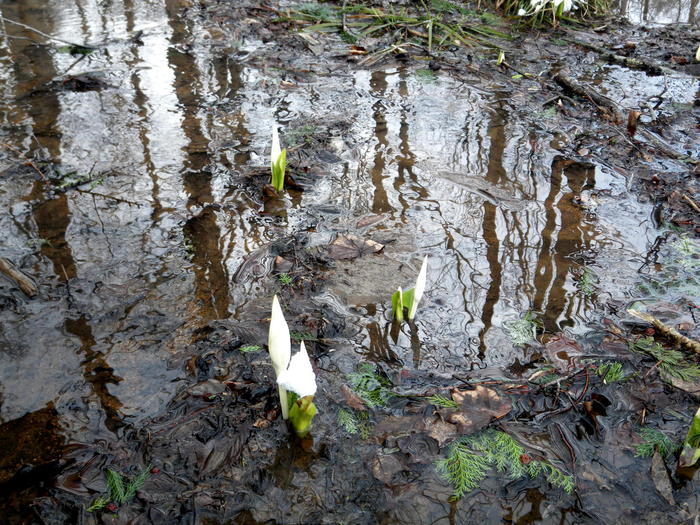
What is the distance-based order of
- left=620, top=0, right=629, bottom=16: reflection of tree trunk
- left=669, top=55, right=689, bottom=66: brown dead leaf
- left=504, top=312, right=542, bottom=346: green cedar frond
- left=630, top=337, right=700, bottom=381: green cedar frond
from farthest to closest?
left=620, top=0, right=629, bottom=16: reflection of tree trunk → left=669, top=55, right=689, bottom=66: brown dead leaf → left=504, top=312, right=542, bottom=346: green cedar frond → left=630, top=337, right=700, bottom=381: green cedar frond

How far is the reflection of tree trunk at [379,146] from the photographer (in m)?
3.22

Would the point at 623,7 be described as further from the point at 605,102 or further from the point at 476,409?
the point at 476,409

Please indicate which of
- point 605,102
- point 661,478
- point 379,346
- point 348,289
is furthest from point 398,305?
point 605,102

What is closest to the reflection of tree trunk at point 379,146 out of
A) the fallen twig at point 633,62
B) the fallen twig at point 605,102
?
the fallen twig at point 605,102

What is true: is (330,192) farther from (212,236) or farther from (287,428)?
(287,428)

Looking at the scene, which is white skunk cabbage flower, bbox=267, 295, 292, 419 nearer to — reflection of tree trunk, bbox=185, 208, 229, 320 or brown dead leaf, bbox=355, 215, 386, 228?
reflection of tree trunk, bbox=185, 208, 229, 320

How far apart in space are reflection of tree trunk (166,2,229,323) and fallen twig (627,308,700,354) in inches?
74.4

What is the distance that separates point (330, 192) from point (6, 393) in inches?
78.7

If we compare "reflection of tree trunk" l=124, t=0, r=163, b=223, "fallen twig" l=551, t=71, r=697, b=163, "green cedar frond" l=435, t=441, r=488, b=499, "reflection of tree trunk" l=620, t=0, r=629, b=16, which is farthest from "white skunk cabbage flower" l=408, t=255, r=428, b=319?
"reflection of tree trunk" l=620, t=0, r=629, b=16

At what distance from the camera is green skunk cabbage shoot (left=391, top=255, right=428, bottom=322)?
2277mm

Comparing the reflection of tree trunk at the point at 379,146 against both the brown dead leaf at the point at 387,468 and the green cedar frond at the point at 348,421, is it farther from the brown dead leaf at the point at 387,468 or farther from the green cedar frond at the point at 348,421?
the brown dead leaf at the point at 387,468

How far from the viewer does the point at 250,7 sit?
246 inches

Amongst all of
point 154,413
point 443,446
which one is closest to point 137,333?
point 154,413

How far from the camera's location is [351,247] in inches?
110
